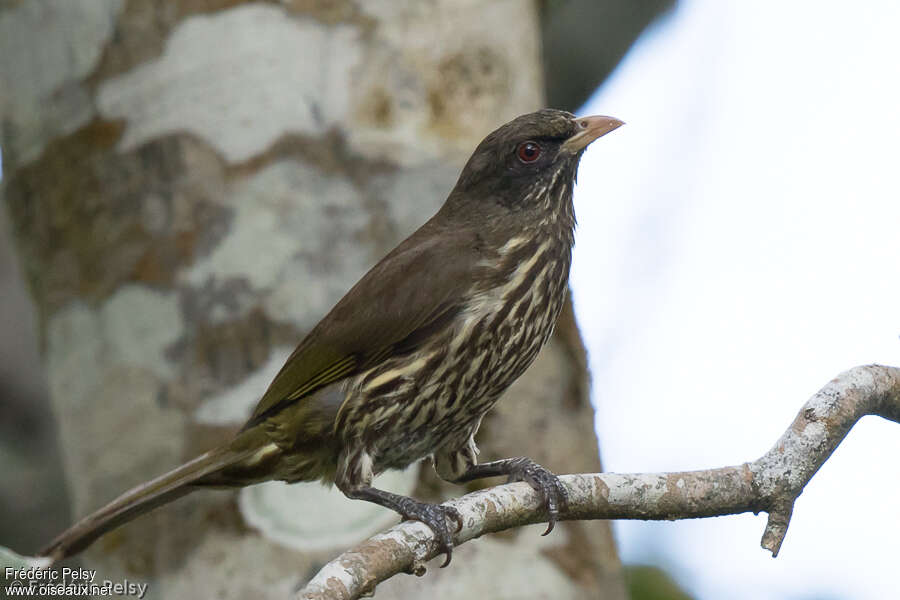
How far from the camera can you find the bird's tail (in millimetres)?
3738

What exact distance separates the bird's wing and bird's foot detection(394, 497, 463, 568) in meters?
0.63

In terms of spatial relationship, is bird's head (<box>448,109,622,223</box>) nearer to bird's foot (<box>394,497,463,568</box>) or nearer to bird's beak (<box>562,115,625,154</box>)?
bird's beak (<box>562,115,625,154</box>)

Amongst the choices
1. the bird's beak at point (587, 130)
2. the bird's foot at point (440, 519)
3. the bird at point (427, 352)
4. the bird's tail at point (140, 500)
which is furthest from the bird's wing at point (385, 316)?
the bird's foot at point (440, 519)

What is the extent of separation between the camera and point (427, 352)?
12.7ft

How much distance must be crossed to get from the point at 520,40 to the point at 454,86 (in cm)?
41

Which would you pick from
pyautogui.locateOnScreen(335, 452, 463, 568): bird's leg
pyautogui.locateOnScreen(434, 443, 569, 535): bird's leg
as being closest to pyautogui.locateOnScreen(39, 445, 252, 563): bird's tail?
pyautogui.locateOnScreen(335, 452, 463, 568): bird's leg

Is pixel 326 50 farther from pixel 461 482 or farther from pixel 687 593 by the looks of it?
pixel 687 593

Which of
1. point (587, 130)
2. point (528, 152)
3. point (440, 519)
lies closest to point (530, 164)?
point (528, 152)

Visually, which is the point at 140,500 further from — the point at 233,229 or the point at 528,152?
the point at 528,152

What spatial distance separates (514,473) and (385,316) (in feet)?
2.00

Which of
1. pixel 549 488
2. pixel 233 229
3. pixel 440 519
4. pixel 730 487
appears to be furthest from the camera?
pixel 233 229

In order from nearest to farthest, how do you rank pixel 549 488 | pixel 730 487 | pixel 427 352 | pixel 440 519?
pixel 730 487 < pixel 440 519 < pixel 549 488 < pixel 427 352

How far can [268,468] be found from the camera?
13.5 ft

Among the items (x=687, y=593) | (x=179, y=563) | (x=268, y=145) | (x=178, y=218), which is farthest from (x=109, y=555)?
(x=687, y=593)
